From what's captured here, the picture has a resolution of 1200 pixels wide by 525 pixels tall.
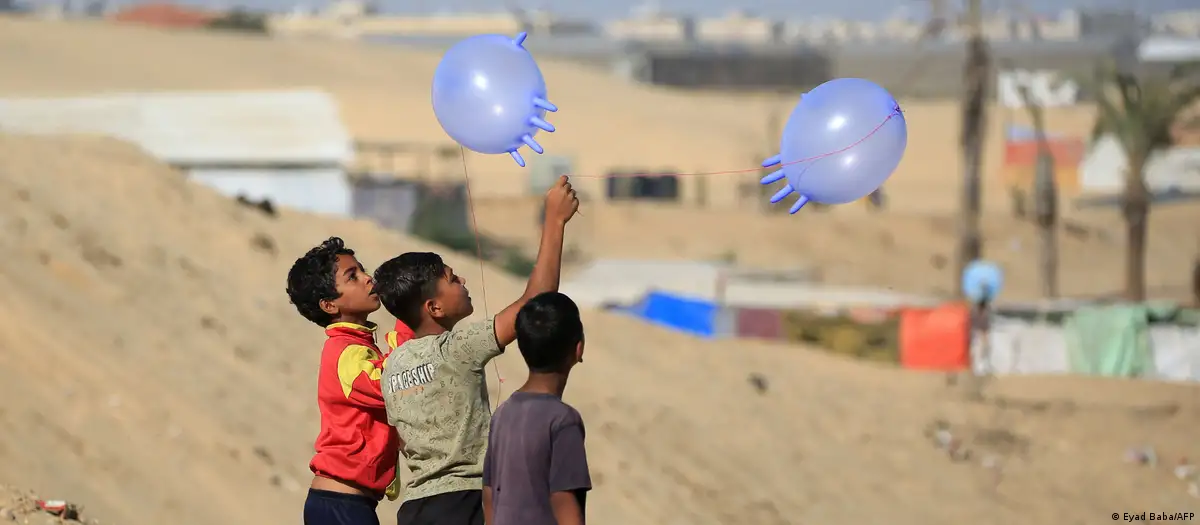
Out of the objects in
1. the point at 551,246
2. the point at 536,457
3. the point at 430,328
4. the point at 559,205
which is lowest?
the point at 536,457

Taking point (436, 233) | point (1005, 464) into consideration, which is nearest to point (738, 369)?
point (1005, 464)

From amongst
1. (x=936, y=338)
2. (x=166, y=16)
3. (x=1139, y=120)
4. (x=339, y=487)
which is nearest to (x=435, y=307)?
(x=339, y=487)

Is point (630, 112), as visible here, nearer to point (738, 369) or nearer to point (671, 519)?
point (738, 369)

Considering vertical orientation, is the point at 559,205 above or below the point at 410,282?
above

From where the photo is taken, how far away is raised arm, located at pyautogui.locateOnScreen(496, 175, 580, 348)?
4117 millimetres

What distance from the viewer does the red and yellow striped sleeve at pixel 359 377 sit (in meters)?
4.50

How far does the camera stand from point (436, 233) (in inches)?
1093

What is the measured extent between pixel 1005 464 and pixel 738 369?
2800 millimetres

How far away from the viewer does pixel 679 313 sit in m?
18.5

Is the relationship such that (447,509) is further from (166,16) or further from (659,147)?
(166,16)

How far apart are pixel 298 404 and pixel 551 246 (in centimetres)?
575

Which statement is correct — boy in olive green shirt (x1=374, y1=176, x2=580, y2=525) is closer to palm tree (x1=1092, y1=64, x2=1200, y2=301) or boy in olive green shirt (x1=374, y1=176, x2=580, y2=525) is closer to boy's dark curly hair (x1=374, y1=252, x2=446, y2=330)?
boy's dark curly hair (x1=374, y1=252, x2=446, y2=330)

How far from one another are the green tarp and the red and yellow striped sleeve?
1359 centimetres

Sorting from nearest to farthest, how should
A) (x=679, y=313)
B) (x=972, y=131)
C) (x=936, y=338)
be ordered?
(x=936, y=338)
(x=679, y=313)
(x=972, y=131)
